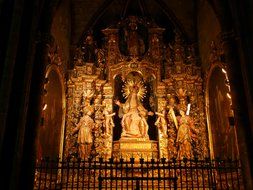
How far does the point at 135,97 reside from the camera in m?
14.1

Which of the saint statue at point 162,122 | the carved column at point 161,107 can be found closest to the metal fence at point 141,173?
the carved column at point 161,107

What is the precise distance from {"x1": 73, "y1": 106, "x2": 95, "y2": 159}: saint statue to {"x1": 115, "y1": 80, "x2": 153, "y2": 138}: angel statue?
→ 126 cm

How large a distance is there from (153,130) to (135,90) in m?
1.88

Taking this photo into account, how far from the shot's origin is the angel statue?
521 inches

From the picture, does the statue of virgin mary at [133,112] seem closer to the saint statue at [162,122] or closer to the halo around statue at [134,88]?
the halo around statue at [134,88]

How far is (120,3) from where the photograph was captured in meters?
16.0

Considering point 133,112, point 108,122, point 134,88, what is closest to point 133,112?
point 133,112

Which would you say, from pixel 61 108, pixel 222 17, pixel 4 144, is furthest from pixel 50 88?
pixel 222 17

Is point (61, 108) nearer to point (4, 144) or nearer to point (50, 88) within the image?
point (50, 88)

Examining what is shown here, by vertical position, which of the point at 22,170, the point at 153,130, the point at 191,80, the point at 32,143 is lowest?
the point at 22,170

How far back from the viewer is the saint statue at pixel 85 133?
12.8 m

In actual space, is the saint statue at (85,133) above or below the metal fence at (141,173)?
above

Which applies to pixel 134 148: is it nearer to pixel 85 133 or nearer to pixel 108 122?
pixel 108 122

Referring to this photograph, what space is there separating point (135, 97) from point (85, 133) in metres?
2.64
